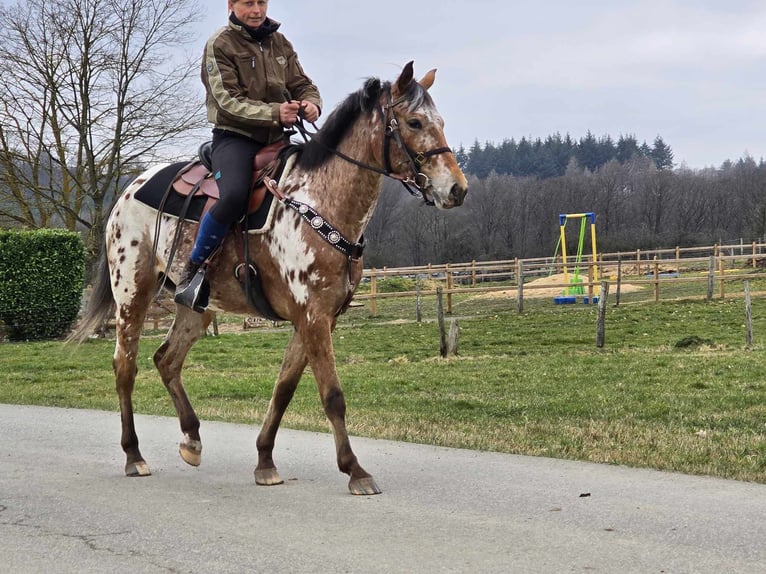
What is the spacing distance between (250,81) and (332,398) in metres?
2.44

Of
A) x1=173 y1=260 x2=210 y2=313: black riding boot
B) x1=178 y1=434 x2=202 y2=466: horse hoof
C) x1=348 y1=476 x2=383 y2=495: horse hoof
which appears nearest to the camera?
x1=348 y1=476 x2=383 y2=495: horse hoof

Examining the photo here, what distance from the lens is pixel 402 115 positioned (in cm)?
629

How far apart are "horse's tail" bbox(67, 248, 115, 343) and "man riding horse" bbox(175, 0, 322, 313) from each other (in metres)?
1.57

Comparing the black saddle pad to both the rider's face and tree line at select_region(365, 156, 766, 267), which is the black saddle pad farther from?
tree line at select_region(365, 156, 766, 267)

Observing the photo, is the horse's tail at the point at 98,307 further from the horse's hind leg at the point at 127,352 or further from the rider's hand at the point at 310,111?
the rider's hand at the point at 310,111

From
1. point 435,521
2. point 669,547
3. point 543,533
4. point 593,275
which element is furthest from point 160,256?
point 593,275

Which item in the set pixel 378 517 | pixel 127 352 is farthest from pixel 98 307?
pixel 378 517

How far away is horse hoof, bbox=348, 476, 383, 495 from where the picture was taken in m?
6.04

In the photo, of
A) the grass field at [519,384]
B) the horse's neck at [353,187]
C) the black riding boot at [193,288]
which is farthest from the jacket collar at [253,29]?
the grass field at [519,384]

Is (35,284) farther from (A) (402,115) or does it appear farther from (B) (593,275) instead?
(A) (402,115)

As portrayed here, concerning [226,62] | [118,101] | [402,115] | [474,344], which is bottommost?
[474,344]

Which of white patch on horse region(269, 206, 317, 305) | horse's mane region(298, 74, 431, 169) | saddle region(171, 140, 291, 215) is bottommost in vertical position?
white patch on horse region(269, 206, 317, 305)

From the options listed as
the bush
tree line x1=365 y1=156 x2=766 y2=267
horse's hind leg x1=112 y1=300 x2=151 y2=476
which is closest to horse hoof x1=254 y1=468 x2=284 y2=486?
horse's hind leg x1=112 y1=300 x2=151 y2=476

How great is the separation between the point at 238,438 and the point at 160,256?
208 centimetres
